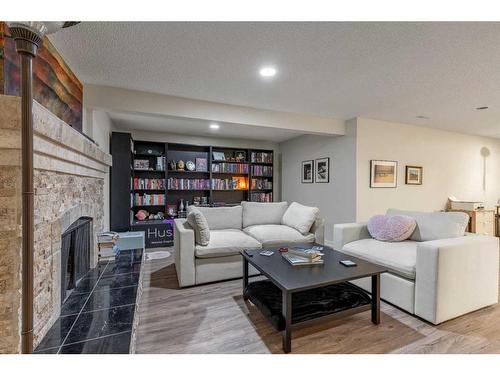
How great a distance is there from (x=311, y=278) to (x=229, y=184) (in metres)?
3.97

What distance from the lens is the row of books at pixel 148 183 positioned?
4.58m

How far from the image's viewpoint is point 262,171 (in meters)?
5.80

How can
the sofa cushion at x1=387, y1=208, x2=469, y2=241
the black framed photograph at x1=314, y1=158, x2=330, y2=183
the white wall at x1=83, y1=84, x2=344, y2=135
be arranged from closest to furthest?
1. the sofa cushion at x1=387, y1=208, x2=469, y2=241
2. the white wall at x1=83, y1=84, x2=344, y2=135
3. the black framed photograph at x1=314, y1=158, x2=330, y2=183

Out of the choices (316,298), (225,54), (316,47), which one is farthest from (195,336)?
(316,47)

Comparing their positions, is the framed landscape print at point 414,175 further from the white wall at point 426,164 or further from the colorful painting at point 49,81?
the colorful painting at point 49,81

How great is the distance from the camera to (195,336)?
66.7 inches

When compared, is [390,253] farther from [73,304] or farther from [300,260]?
[73,304]

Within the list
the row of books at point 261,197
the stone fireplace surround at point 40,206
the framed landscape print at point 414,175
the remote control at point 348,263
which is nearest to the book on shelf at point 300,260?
the remote control at point 348,263

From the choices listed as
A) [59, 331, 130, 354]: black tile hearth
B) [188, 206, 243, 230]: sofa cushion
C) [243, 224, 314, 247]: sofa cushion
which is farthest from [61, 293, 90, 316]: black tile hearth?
[243, 224, 314, 247]: sofa cushion

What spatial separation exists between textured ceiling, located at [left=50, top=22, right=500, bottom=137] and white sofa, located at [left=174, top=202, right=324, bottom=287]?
63.9 inches

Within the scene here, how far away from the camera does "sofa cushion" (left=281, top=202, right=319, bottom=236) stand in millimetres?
3207

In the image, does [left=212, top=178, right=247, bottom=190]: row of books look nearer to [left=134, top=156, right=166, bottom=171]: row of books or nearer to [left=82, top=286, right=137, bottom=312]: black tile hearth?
[left=134, top=156, right=166, bottom=171]: row of books

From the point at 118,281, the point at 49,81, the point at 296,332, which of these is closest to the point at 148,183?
the point at 118,281
